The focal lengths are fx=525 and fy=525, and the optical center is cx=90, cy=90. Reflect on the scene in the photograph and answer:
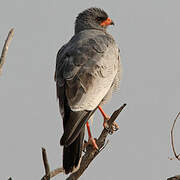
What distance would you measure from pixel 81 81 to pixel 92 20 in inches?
121

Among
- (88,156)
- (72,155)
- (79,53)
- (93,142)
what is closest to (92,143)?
(93,142)

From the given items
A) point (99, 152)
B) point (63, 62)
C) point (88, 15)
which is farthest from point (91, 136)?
point (88, 15)

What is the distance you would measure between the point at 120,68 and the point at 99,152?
1974mm

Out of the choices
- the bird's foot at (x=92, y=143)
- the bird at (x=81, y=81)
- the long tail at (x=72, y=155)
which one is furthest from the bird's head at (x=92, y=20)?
the long tail at (x=72, y=155)

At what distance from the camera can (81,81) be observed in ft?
25.8

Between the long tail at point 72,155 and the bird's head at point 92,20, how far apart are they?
377 centimetres

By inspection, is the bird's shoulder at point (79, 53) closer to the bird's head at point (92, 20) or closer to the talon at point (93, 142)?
the talon at point (93, 142)

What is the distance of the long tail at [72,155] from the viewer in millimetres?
7150

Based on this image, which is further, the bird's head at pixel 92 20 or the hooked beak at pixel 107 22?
the hooked beak at pixel 107 22

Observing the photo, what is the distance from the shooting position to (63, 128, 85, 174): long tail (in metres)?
7.15

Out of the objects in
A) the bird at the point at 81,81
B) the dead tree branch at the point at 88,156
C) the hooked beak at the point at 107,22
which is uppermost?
the hooked beak at the point at 107,22

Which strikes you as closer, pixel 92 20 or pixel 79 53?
pixel 79 53

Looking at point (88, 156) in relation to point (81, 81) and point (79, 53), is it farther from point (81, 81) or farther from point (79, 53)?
point (79, 53)

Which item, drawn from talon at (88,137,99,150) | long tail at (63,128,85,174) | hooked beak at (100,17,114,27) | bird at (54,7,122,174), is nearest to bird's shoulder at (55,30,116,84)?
bird at (54,7,122,174)
